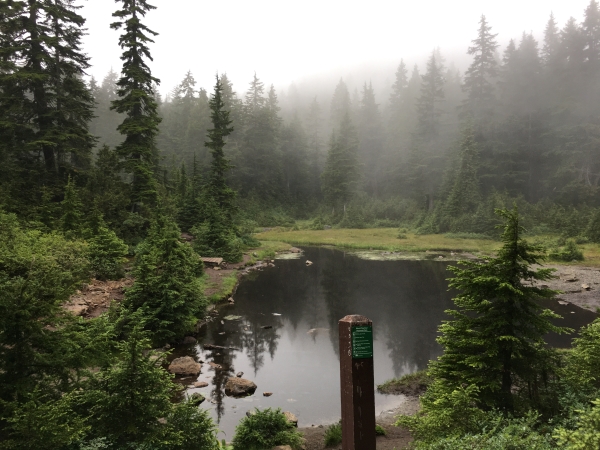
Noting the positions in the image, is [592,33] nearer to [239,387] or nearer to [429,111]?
[429,111]

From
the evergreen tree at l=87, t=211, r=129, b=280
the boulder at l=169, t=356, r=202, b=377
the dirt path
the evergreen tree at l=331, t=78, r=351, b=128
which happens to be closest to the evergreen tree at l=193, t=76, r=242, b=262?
the evergreen tree at l=87, t=211, r=129, b=280

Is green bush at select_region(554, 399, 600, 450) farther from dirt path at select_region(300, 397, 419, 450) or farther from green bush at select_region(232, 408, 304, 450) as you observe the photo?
green bush at select_region(232, 408, 304, 450)

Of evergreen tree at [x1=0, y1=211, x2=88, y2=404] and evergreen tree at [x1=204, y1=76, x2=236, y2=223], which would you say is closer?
evergreen tree at [x1=0, y1=211, x2=88, y2=404]

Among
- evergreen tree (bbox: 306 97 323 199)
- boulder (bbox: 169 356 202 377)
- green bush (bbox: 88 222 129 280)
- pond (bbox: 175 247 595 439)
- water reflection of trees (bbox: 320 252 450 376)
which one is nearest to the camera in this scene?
pond (bbox: 175 247 595 439)

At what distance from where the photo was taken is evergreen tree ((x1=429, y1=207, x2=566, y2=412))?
728cm

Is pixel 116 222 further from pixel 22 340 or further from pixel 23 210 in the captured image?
pixel 22 340

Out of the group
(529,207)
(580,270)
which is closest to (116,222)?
(580,270)

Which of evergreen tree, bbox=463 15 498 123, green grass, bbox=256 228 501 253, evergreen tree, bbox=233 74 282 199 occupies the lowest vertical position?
green grass, bbox=256 228 501 253

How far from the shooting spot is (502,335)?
730 centimetres

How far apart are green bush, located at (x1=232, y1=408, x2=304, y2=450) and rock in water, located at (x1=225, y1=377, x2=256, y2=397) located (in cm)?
323

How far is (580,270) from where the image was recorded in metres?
27.7

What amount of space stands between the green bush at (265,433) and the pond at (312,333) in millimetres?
1341

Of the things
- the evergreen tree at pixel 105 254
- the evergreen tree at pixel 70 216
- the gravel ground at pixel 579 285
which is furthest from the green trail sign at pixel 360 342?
the evergreen tree at pixel 70 216

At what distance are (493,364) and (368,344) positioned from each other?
12.4 ft
